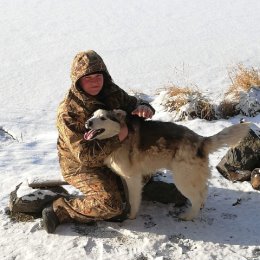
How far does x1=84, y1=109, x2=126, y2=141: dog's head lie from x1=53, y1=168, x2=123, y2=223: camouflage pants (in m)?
0.40

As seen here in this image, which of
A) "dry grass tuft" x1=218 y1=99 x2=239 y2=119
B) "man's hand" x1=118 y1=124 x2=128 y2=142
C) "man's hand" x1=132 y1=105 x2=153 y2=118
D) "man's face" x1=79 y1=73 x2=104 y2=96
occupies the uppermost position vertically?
"man's face" x1=79 y1=73 x2=104 y2=96

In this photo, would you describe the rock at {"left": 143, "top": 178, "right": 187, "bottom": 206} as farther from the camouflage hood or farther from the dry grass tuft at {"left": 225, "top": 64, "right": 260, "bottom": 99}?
the dry grass tuft at {"left": 225, "top": 64, "right": 260, "bottom": 99}

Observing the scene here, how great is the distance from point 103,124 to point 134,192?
2.20ft

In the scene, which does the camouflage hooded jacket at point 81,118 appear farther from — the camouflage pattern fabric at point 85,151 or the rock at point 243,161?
the rock at point 243,161

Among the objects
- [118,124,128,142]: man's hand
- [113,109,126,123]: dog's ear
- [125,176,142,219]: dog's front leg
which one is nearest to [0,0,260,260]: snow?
[125,176,142,219]: dog's front leg

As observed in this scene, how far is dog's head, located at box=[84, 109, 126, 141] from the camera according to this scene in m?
3.12

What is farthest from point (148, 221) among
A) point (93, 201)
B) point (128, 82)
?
point (128, 82)

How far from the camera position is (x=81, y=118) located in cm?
331

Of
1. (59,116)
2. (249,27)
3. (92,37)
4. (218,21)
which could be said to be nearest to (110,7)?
(92,37)

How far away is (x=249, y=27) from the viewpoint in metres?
8.51

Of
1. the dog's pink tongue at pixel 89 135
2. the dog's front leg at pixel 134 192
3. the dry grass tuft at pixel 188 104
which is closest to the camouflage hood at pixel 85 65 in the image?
the dog's pink tongue at pixel 89 135

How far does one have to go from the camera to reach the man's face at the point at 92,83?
10.6 feet

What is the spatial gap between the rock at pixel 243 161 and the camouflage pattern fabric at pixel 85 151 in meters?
1.20

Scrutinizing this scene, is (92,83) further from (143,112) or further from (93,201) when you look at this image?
(93,201)
